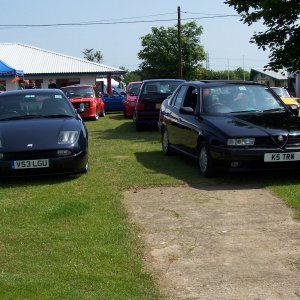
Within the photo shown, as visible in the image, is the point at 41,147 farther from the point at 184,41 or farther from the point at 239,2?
the point at 184,41

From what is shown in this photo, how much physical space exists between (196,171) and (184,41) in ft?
165

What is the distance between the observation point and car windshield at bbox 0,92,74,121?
8680 millimetres

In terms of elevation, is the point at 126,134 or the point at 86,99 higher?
the point at 86,99

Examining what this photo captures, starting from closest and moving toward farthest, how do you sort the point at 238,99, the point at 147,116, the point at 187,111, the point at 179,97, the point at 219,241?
the point at 219,241 → the point at 187,111 → the point at 238,99 → the point at 179,97 → the point at 147,116

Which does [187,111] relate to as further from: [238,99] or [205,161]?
[205,161]

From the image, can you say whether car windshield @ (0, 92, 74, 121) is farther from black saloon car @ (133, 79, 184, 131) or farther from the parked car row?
black saloon car @ (133, 79, 184, 131)

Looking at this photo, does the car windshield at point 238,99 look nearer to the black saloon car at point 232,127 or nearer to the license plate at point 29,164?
the black saloon car at point 232,127

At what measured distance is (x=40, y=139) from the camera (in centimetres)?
767

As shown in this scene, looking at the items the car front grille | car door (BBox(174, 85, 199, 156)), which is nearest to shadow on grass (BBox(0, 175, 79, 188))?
the car front grille

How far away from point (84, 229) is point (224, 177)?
3174mm

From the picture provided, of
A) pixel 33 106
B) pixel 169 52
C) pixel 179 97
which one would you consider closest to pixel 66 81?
pixel 169 52

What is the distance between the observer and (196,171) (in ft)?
27.8

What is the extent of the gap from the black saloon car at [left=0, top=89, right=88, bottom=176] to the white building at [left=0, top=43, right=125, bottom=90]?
31.9 meters

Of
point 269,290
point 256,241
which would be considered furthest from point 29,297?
point 256,241
